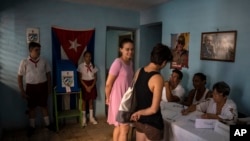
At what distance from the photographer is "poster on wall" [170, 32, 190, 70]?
3.12 m

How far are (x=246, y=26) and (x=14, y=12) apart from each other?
3.33m

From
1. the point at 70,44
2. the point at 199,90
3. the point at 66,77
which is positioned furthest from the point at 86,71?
the point at 199,90

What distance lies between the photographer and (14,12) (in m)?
3.15

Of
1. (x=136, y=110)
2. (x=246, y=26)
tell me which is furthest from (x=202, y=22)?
(x=136, y=110)

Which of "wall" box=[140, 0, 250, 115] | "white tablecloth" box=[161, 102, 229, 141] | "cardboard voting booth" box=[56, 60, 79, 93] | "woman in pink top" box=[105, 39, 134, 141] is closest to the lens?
"white tablecloth" box=[161, 102, 229, 141]

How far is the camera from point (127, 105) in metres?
1.63

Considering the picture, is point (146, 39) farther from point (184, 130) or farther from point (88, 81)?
point (184, 130)

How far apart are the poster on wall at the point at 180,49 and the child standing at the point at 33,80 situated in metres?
2.16

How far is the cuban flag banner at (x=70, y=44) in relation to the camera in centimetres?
346

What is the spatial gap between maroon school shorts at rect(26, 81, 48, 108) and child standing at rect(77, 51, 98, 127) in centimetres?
66

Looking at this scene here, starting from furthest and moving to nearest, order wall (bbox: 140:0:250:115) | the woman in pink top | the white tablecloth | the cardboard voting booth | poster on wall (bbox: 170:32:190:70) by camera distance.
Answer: the cardboard voting booth
poster on wall (bbox: 170:32:190:70)
wall (bbox: 140:0:250:115)
the woman in pink top
the white tablecloth

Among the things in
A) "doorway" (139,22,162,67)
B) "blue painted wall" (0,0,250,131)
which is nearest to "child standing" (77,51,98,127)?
"blue painted wall" (0,0,250,131)

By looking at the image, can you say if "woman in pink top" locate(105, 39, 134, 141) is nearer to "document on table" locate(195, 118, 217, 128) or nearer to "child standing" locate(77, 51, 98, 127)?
"document on table" locate(195, 118, 217, 128)

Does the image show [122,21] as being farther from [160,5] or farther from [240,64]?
[240,64]
